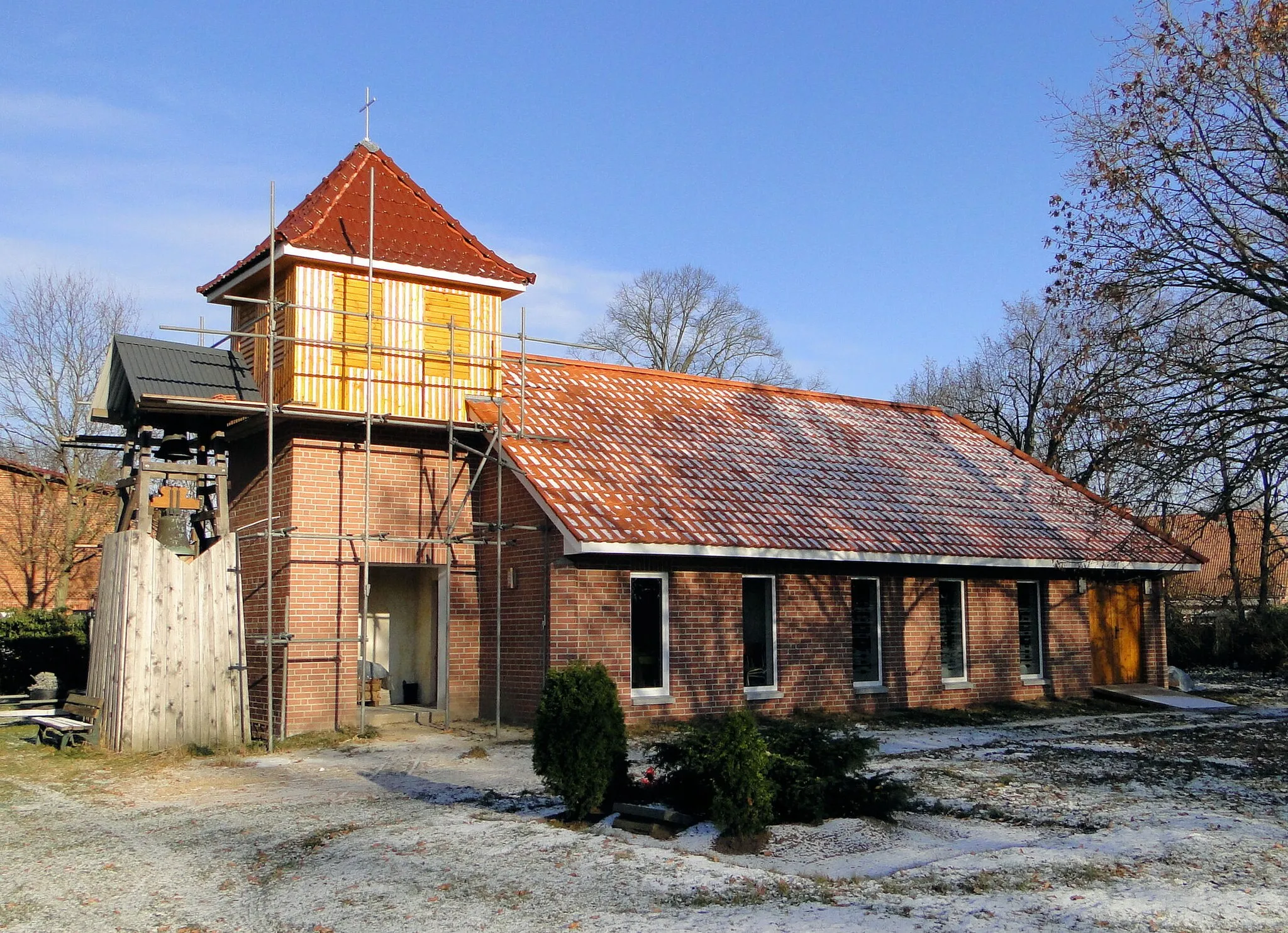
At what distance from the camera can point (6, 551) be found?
105 feet

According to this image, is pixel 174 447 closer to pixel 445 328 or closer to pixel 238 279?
pixel 238 279

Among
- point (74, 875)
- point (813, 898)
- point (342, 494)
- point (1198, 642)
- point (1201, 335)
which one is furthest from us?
point (1198, 642)

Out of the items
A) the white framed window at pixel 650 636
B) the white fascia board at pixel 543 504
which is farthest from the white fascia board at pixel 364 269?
the white framed window at pixel 650 636

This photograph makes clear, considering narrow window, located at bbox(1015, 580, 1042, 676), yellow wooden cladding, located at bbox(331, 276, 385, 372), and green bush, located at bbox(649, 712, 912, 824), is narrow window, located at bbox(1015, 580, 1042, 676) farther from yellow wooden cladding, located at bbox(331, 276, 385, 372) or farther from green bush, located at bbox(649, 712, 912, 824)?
yellow wooden cladding, located at bbox(331, 276, 385, 372)

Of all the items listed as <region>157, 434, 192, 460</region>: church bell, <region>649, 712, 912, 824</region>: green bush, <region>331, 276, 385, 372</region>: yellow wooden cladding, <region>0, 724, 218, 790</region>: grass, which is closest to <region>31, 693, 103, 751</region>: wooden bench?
<region>0, 724, 218, 790</region>: grass

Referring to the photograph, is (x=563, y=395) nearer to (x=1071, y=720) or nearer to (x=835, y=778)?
(x=1071, y=720)

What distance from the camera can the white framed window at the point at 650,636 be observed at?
650 inches

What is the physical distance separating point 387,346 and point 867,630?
8.64m

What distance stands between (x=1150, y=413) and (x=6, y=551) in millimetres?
30112

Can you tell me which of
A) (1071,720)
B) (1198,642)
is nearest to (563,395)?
(1071,720)

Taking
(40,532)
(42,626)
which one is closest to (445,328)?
(42,626)

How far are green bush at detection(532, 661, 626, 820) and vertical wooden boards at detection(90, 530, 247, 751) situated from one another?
246 inches

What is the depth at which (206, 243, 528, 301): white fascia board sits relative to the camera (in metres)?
16.2

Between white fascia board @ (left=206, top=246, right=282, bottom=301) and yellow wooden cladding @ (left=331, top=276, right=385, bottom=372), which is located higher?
white fascia board @ (left=206, top=246, right=282, bottom=301)
